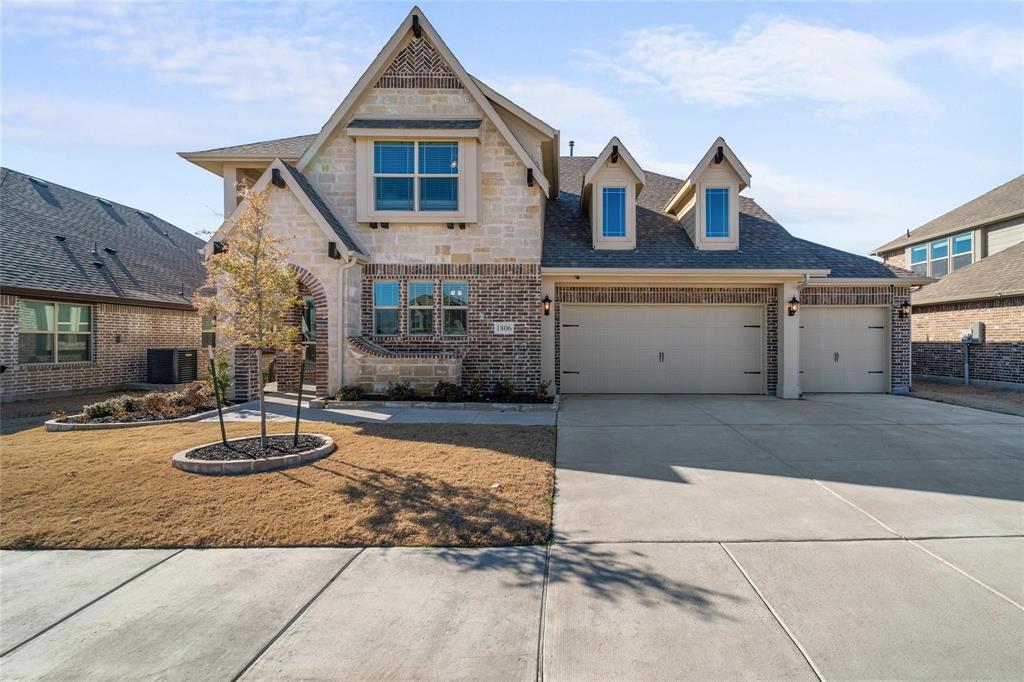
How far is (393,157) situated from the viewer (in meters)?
12.0

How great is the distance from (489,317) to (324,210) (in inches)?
181

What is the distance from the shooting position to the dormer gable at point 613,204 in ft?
42.4

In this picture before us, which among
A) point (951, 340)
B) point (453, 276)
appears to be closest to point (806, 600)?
point (453, 276)

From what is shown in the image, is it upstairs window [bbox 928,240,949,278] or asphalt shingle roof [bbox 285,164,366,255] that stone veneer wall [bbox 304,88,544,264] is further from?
upstairs window [bbox 928,240,949,278]

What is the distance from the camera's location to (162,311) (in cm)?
1628

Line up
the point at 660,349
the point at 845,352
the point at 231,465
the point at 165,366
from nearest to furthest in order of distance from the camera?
the point at 231,465 < the point at 660,349 < the point at 845,352 < the point at 165,366

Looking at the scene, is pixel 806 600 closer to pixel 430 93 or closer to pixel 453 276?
pixel 453 276

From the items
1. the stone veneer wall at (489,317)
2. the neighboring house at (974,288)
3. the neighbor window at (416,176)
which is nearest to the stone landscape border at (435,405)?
the stone veneer wall at (489,317)

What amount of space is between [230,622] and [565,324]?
35.6 ft

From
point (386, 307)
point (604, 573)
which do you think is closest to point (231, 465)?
point (604, 573)

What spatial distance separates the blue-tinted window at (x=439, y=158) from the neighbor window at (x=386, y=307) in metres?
2.88

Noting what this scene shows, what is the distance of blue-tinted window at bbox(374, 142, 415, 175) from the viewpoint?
39.2ft

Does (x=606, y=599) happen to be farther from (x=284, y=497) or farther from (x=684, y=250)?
(x=684, y=250)

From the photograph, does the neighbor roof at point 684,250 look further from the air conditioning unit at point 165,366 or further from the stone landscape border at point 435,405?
the air conditioning unit at point 165,366
